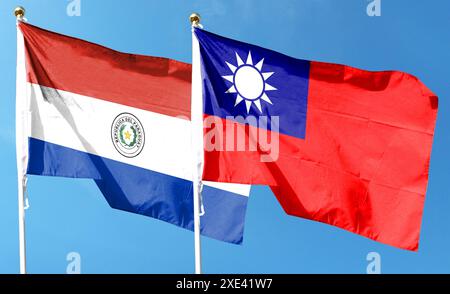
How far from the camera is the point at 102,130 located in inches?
534

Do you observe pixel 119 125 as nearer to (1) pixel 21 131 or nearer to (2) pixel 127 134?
(2) pixel 127 134

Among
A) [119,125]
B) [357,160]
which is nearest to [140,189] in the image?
[119,125]

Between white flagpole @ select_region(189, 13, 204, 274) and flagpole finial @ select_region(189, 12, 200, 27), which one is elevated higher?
flagpole finial @ select_region(189, 12, 200, 27)

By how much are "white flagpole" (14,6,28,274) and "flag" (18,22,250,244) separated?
0.13 meters

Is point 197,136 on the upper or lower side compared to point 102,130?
lower

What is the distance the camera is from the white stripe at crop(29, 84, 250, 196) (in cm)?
1305

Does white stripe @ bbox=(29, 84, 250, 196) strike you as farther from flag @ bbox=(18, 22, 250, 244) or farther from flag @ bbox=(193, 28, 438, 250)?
flag @ bbox=(193, 28, 438, 250)

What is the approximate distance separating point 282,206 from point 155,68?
443cm

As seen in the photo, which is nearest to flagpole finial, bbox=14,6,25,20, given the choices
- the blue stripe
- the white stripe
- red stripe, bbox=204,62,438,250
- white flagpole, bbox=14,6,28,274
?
white flagpole, bbox=14,6,28,274

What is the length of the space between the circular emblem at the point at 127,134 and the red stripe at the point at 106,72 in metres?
0.37

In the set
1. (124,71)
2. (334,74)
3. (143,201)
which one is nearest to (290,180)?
(334,74)

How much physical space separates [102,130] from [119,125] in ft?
1.34

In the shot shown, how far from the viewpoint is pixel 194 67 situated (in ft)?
40.5

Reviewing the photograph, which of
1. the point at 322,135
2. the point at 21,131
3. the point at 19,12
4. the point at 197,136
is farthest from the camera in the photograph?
the point at 19,12
